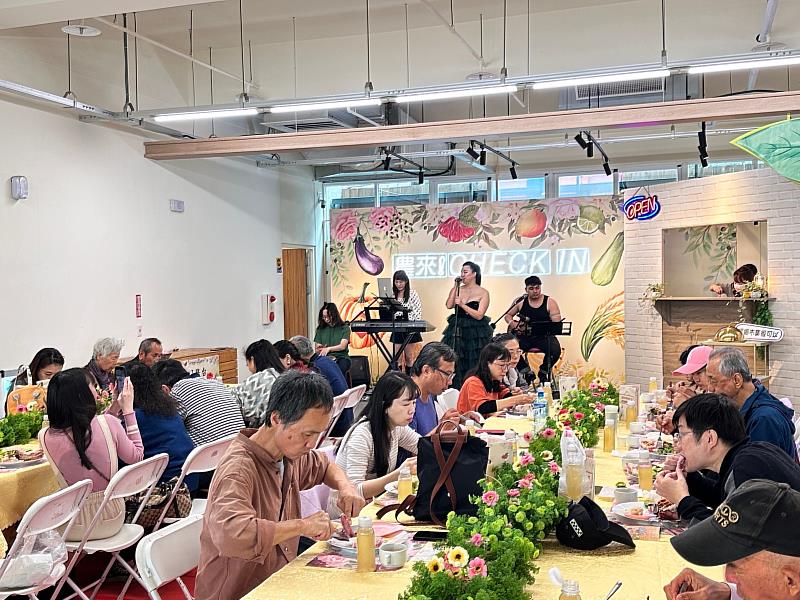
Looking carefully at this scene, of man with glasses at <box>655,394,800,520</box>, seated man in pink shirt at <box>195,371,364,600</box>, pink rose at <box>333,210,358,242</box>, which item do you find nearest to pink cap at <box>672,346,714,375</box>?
man with glasses at <box>655,394,800,520</box>

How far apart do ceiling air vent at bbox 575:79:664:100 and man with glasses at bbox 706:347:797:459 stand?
6340 mm

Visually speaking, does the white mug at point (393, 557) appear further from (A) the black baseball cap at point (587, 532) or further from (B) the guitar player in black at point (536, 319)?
(B) the guitar player in black at point (536, 319)

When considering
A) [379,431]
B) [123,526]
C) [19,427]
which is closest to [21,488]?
[123,526]

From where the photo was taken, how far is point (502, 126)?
933 centimetres

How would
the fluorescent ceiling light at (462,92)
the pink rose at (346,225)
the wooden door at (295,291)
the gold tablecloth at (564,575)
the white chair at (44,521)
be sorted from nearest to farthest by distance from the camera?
the gold tablecloth at (564,575)
the white chair at (44,521)
the fluorescent ceiling light at (462,92)
the pink rose at (346,225)
the wooden door at (295,291)

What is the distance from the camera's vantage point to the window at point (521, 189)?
14195 millimetres

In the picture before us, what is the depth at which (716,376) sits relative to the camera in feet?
14.4

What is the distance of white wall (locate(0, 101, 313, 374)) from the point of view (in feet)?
27.2

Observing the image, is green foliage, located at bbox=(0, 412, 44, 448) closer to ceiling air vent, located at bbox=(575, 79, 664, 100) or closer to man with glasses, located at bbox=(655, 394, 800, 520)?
man with glasses, located at bbox=(655, 394, 800, 520)

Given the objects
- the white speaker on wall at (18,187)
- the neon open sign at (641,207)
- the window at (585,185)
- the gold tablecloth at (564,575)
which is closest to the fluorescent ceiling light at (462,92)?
the white speaker on wall at (18,187)

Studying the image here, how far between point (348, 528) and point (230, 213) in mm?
9601

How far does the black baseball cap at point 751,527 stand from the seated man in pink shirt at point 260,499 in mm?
1329

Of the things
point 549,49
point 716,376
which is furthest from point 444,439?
point 549,49

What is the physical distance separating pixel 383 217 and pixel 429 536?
33.8 ft
